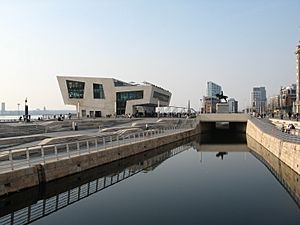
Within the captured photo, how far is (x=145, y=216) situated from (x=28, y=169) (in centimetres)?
740

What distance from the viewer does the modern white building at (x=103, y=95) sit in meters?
93.4

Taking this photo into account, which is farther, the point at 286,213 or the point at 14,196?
the point at 14,196

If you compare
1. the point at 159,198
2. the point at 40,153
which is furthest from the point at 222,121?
the point at 159,198

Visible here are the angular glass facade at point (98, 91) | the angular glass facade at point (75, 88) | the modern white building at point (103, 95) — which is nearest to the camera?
the angular glass facade at point (75, 88)

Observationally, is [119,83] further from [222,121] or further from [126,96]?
[222,121]

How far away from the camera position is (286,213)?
16.7 m

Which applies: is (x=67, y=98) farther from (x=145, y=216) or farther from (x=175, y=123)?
(x=145, y=216)

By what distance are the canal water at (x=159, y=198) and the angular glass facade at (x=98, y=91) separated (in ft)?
217

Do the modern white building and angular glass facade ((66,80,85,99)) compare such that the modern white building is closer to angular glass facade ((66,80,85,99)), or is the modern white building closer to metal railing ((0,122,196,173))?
angular glass facade ((66,80,85,99))

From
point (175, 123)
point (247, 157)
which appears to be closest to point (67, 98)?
point (175, 123)

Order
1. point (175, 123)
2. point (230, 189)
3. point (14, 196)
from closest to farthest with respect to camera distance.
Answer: point (14, 196) < point (230, 189) < point (175, 123)

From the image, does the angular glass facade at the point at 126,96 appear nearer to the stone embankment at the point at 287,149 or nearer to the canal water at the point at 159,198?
the stone embankment at the point at 287,149

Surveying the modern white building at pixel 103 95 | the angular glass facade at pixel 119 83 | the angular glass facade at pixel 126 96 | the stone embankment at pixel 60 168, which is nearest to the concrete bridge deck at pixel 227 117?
the modern white building at pixel 103 95

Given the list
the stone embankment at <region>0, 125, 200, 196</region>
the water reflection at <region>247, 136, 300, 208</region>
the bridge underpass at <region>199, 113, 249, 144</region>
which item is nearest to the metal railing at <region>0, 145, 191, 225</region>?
the stone embankment at <region>0, 125, 200, 196</region>
